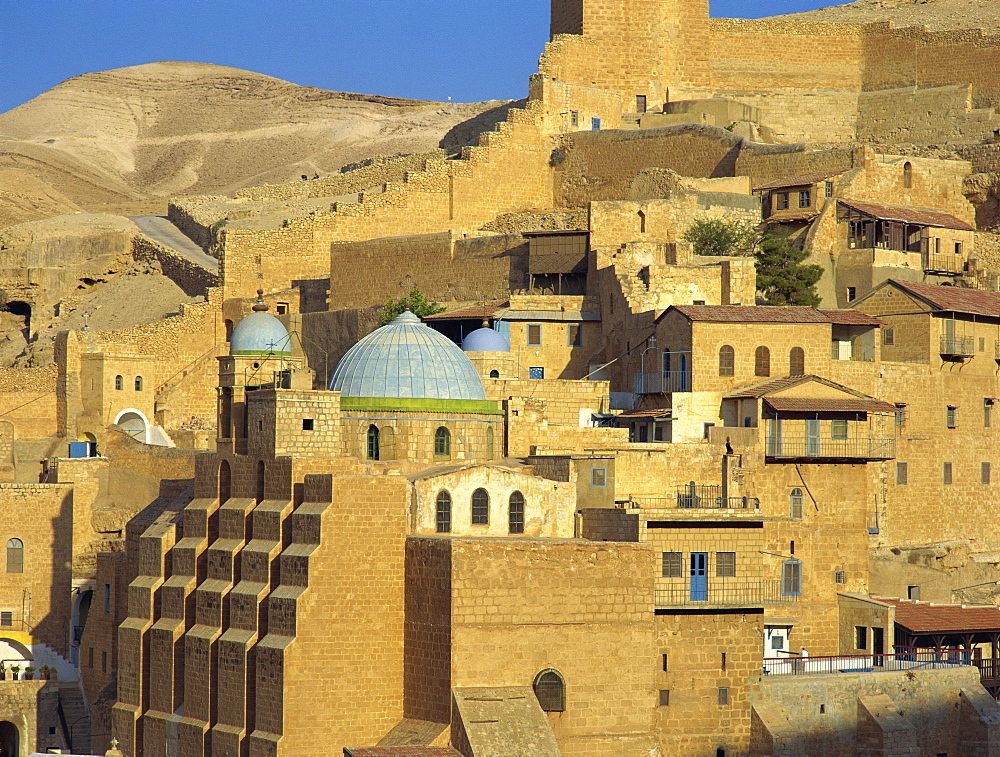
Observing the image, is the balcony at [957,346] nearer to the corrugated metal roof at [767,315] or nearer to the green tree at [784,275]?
the corrugated metal roof at [767,315]

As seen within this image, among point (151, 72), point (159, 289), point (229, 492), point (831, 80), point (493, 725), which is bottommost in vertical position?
point (493, 725)

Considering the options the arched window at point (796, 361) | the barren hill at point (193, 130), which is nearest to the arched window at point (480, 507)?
the arched window at point (796, 361)

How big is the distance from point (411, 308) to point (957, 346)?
1479 centimetres

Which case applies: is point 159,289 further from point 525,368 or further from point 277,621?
point 277,621

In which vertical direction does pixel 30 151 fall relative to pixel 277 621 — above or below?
above

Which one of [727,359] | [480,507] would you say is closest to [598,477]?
[480,507]

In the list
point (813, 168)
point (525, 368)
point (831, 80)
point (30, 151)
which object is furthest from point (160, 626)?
point (30, 151)

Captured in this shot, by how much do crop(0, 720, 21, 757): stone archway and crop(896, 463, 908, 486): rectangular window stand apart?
22.3 meters

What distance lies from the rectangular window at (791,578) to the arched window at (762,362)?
5003 mm

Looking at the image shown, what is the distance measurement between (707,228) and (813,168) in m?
5.87

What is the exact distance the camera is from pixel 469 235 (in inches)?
2251

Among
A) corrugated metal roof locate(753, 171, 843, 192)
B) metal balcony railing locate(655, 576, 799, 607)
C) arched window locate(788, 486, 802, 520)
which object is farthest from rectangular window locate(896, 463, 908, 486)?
corrugated metal roof locate(753, 171, 843, 192)

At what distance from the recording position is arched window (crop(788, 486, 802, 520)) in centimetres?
4228

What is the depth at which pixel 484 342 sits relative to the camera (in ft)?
157
